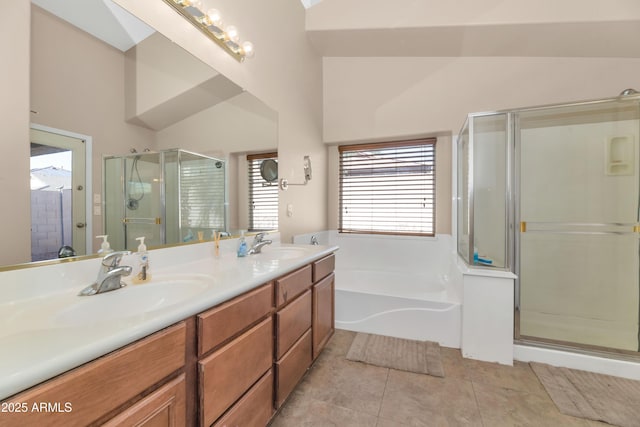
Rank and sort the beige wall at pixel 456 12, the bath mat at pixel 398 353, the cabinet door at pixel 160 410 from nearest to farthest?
the cabinet door at pixel 160 410, the bath mat at pixel 398 353, the beige wall at pixel 456 12

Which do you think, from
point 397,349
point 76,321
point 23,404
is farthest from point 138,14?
point 397,349

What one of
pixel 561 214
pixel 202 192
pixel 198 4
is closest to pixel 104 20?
pixel 198 4

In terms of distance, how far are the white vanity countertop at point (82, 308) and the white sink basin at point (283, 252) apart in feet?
0.94

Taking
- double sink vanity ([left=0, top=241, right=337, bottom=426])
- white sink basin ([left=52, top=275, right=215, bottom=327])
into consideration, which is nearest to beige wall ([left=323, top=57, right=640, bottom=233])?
double sink vanity ([left=0, top=241, right=337, bottom=426])

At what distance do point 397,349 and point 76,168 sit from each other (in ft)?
7.40

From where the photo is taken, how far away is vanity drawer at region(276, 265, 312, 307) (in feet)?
4.23

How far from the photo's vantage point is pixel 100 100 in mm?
1031

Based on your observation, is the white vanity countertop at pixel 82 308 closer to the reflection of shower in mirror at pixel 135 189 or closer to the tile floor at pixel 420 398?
the reflection of shower in mirror at pixel 135 189

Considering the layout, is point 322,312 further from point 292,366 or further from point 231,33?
point 231,33

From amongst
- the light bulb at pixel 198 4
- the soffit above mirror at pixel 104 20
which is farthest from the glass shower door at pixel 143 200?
the light bulb at pixel 198 4

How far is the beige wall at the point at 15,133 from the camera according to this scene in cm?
79

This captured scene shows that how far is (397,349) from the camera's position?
211 centimetres

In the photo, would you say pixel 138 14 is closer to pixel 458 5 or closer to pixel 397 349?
pixel 458 5

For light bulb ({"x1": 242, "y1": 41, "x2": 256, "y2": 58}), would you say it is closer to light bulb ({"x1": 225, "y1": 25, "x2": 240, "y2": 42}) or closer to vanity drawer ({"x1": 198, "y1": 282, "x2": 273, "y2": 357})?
light bulb ({"x1": 225, "y1": 25, "x2": 240, "y2": 42})
